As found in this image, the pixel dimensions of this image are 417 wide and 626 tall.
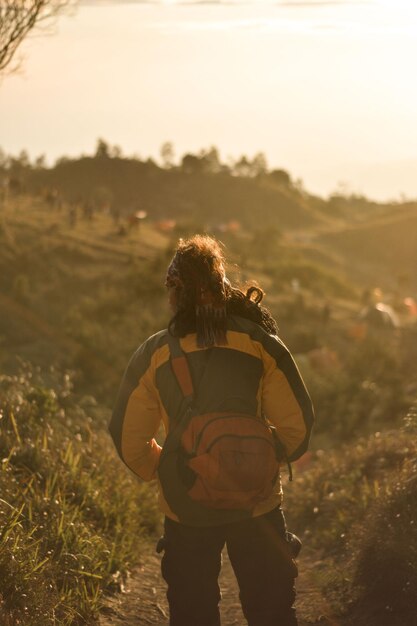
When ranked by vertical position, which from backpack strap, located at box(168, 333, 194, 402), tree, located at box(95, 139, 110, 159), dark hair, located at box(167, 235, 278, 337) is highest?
dark hair, located at box(167, 235, 278, 337)

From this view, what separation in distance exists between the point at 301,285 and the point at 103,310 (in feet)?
35.6

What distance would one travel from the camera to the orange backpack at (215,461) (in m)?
3.55

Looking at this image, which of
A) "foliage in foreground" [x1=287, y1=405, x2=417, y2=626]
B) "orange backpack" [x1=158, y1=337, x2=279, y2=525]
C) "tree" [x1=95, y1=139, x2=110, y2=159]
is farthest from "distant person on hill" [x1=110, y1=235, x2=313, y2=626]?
"tree" [x1=95, y1=139, x2=110, y2=159]

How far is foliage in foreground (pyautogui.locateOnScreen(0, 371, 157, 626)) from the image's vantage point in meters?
4.71

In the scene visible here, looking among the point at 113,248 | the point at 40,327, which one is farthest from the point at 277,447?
the point at 113,248

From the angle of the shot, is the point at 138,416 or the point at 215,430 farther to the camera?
the point at 138,416

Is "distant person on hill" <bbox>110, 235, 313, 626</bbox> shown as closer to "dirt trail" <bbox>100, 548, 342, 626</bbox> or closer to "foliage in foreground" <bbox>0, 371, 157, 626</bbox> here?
"foliage in foreground" <bbox>0, 371, 157, 626</bbox>

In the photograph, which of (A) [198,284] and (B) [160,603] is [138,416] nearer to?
(A) [198,284]

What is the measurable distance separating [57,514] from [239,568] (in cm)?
231

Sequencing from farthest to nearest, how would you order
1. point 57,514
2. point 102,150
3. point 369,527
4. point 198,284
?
point 102,150 < point 369,527 < point 57,514 < point 198,284

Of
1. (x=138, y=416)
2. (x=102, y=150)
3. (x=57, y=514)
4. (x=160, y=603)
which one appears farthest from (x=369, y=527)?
(x=102, y=150)

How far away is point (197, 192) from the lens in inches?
3113

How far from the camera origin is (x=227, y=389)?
11.8 feet

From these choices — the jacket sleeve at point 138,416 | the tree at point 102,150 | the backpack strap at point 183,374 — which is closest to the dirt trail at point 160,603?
the jacket sleeve at point 138,416
